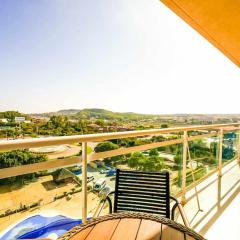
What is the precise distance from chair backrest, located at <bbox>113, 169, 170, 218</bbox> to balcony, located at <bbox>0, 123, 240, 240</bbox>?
0.51 ft

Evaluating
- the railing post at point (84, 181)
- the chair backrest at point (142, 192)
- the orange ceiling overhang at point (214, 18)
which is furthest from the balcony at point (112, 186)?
the orange ceiling overhang at point (214, 18)

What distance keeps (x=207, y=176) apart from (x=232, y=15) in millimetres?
3587

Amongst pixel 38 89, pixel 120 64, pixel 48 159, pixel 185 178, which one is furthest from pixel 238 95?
pixel 38 89

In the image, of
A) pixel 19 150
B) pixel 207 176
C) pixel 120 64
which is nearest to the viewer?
pixel 19 150

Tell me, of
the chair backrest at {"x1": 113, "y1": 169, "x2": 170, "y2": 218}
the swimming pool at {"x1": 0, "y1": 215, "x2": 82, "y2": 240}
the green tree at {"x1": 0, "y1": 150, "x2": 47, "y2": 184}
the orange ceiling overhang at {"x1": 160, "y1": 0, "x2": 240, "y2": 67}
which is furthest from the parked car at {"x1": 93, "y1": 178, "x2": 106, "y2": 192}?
the orange ceiling overhang at {"x1": 160, "y1": 0, "x2": 240, "y2": 67}

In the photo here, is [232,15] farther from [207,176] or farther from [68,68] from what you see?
[68,68]

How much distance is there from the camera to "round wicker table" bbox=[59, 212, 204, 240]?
140 centimetres

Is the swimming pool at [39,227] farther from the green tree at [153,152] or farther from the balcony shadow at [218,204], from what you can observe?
the balcony shadow at [218,204]

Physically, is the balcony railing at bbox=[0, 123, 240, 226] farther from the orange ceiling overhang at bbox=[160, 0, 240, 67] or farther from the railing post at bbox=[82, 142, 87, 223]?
the orange ceiling overhang at bbox=[160, 0, 240, 67]

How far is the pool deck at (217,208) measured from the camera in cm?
320

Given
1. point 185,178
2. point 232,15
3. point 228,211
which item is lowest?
point 228,211

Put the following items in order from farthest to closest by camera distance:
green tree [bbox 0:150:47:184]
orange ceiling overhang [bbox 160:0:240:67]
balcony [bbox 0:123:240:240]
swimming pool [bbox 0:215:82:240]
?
1. orange ceiling overhang [bbox 160:0:240:67]
2. swimming pool [bbox 0:215:82:240]
3. balcony [bbox 0:123:240:240]
4. green tree [bbox 0:150:47:184]

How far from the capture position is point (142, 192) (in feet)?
8.10

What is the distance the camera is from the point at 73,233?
1.44 meters
